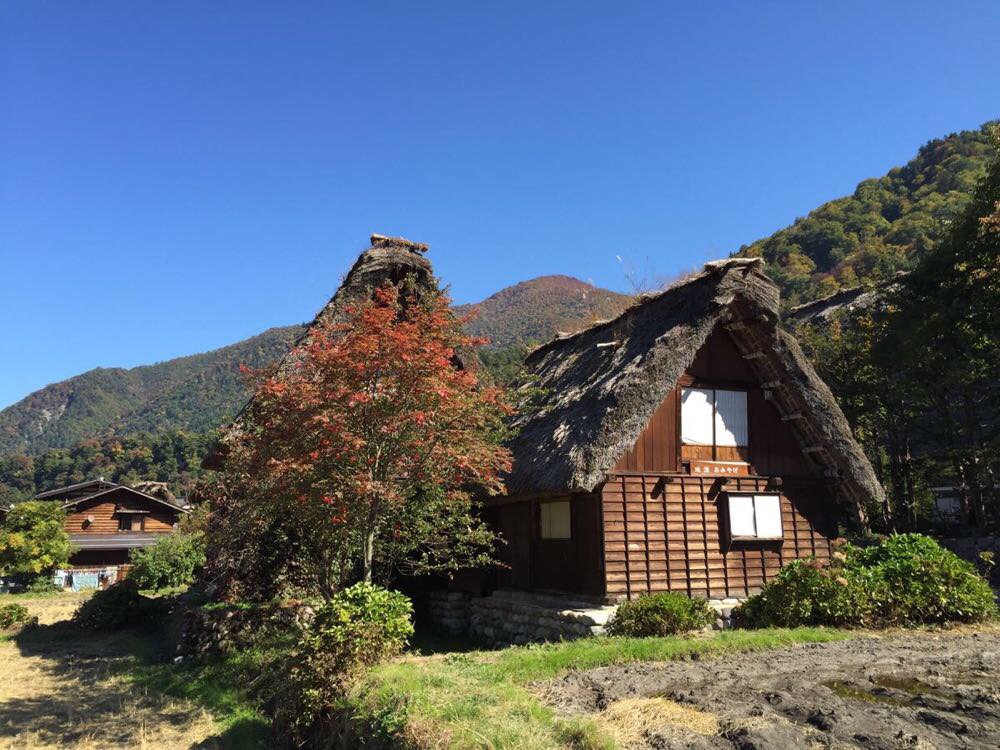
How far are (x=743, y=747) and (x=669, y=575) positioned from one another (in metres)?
7.90

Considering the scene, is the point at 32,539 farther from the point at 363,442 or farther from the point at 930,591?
the point at 930,591

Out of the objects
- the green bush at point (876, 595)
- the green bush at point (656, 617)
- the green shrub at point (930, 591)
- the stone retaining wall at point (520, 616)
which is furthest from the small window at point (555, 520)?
the green shrub at point (930, 591)

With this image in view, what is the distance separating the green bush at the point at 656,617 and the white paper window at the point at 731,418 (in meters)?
4.43

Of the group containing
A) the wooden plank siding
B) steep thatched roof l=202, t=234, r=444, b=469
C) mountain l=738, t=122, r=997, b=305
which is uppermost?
mountain l=738, t=122, r=997, b=305

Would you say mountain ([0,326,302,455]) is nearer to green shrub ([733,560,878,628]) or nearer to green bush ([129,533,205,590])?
green bush ([129,533,205,590])

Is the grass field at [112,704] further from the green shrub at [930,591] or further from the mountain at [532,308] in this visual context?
the mountain at [532,308]

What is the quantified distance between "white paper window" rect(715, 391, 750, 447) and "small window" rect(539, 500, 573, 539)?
12.1 ft

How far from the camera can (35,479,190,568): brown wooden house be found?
38.2 m

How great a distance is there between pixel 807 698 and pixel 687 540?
22.6 ft

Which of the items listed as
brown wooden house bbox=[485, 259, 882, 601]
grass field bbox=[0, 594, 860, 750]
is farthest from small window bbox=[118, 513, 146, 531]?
brown wooden house bbox=[485, 259, 882, 601]

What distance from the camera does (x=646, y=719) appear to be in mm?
6125

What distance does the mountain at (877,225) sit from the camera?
155 ft

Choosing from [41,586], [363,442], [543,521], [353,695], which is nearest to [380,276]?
[543,521]

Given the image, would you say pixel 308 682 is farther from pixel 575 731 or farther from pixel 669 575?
pixel 669 575
